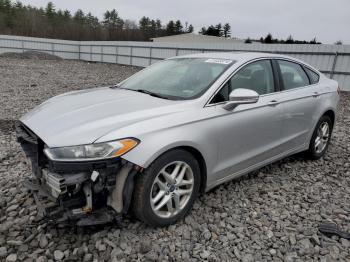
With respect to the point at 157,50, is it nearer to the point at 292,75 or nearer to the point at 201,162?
the point at 292,75

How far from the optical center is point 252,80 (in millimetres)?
3422

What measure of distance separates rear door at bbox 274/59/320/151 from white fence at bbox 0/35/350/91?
911 cm

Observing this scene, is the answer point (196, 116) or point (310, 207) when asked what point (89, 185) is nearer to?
point (196, 116)

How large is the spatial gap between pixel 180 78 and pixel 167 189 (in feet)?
4.40

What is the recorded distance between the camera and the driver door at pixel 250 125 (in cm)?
295

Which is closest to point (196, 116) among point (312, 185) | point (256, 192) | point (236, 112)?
point (236, 112)

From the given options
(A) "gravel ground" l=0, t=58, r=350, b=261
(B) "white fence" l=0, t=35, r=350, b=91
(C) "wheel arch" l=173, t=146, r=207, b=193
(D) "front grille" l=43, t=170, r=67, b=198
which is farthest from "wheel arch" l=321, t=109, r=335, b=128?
(B) "white fence" l=0, t=35, r=350, b=91

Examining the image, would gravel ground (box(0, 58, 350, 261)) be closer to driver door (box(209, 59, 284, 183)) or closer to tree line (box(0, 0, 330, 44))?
driver door (box(209, 59, 284, 183))

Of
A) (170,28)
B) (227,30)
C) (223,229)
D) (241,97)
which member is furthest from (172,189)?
(227,30)

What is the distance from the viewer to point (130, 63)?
2467 cm

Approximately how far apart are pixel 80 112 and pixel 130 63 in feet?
75.0

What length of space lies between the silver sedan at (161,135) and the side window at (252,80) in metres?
0.01

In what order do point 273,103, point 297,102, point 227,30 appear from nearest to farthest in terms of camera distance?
point 273,103, point 297,102, point 227,30

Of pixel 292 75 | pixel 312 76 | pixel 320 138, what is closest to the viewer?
pixel 292 75
